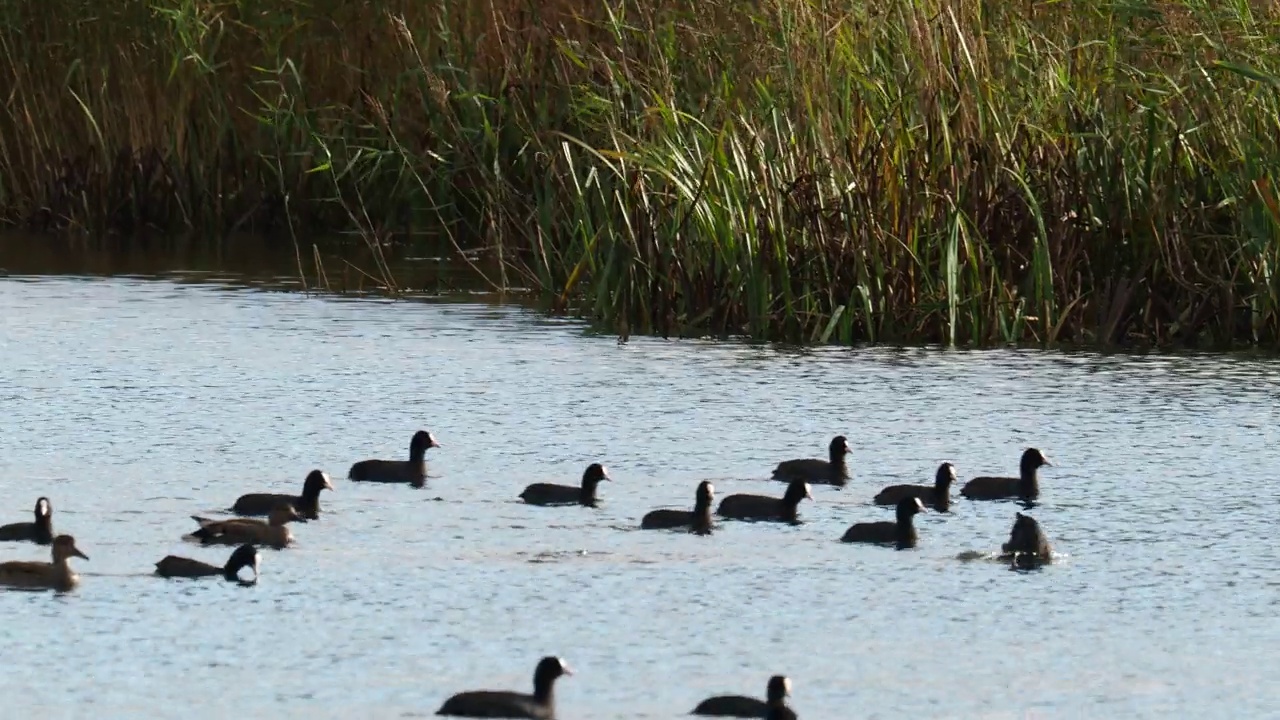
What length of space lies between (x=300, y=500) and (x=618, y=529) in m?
1.13

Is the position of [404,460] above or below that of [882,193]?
below

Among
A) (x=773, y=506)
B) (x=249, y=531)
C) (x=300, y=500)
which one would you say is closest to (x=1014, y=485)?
(x=773, y=506)

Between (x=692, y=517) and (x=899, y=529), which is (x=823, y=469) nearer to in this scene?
(x=692, y=517)

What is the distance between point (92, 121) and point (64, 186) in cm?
80

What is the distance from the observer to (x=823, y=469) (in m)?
10.4

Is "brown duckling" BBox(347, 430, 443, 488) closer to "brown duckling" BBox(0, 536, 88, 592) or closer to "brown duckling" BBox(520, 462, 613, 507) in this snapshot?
"brown duckling" BBox(520, 462, 613, 507)

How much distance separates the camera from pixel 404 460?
1102 cm

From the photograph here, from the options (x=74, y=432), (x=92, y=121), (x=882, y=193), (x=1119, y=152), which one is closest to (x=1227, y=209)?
(x=1119, y=152)

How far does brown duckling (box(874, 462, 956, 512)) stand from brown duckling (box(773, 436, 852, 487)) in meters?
0.38

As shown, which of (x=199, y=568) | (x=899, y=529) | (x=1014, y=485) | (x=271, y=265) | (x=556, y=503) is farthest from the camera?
(x=271, y=265)

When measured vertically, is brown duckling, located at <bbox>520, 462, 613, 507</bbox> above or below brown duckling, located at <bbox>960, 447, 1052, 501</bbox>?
below

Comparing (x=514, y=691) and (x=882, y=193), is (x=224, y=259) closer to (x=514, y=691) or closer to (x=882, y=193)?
(x=882, y=193)

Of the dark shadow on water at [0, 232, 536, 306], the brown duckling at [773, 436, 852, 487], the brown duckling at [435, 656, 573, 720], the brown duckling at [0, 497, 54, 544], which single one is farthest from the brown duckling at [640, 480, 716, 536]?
the dark shadow on water at [0, 232, 536, 306]

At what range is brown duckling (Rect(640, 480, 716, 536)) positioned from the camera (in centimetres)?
941
